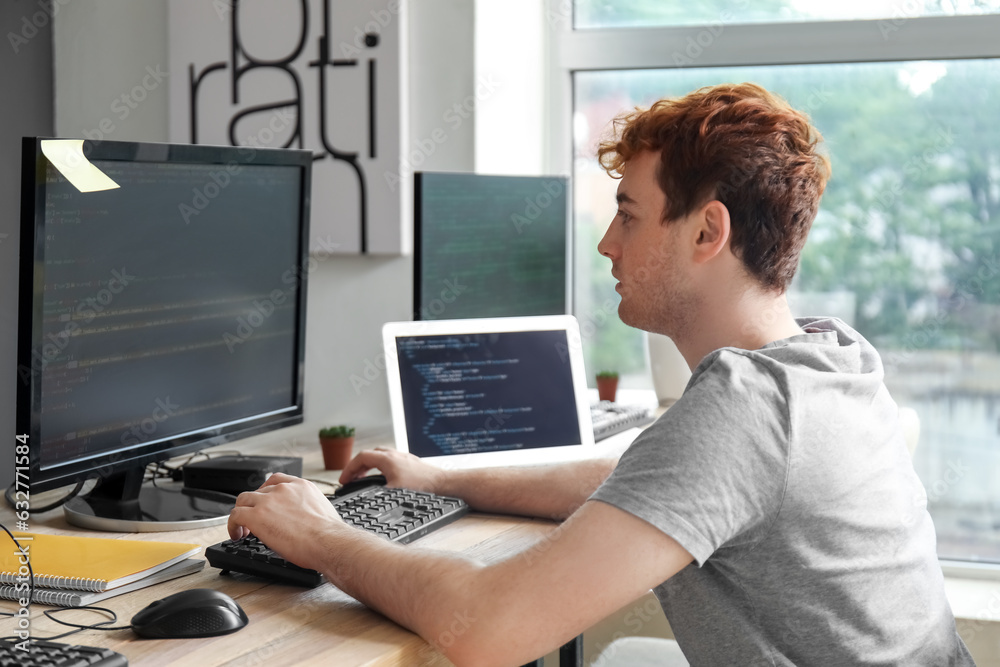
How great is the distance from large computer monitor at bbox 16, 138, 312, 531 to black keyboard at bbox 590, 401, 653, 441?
1.93ft

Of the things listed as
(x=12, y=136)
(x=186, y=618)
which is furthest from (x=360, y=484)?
(x=12, y=136)

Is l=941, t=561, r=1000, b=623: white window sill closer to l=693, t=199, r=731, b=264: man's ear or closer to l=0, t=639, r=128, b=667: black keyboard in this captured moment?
l=693, t=199, r=731, b=264: man's ear

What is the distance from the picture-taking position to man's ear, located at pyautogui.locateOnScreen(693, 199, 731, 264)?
1187mm

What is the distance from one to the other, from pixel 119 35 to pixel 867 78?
1.84m

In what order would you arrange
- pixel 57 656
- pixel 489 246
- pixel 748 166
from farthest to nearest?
pixel 489 246 < pixel 748 166 < pixel 57 656

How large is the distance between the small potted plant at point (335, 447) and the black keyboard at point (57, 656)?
0.90 metres

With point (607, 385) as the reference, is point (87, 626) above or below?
below

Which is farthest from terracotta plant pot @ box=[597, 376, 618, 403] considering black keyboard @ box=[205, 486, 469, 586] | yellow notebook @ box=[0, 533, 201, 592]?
yellow notebook @ box=[0, 533, 201, 592]

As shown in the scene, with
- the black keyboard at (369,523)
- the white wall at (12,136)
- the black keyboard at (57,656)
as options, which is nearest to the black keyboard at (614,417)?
the black keyboard at (369,523)

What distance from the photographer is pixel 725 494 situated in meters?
0.94

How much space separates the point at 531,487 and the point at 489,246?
67 centimetres

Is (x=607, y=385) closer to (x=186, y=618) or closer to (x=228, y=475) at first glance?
(x=228, y=475)

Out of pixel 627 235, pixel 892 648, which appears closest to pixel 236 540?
pixel 627 235

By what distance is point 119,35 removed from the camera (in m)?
2.55
